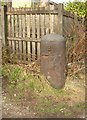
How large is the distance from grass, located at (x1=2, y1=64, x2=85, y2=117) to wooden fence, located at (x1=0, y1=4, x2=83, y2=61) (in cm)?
82

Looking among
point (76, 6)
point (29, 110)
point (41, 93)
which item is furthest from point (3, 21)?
point (76, 6)

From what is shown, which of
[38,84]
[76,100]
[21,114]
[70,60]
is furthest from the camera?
[70,60]

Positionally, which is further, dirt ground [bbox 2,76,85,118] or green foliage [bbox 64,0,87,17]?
green foliage [bbox 64,0,87,17]

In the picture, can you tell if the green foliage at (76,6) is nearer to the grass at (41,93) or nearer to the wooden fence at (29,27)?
the wooden fence at (29,27)

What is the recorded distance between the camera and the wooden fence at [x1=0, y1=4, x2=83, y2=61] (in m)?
6.88

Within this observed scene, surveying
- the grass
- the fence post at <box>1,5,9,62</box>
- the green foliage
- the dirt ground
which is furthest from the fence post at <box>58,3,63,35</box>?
the green foliage

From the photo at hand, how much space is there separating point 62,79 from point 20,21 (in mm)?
2182

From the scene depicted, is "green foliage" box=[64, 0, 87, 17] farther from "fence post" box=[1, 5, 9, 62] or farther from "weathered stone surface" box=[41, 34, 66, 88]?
"weathered stone surface" box=[41, 34, 66, 88]

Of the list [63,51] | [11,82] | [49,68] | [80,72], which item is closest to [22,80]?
[11,82]

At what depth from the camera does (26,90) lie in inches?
228

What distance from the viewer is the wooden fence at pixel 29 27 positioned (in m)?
6.88

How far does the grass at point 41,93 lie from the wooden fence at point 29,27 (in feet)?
2.70

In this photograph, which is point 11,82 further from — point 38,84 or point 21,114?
point 21,114

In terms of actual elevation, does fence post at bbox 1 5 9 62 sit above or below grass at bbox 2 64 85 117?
above
